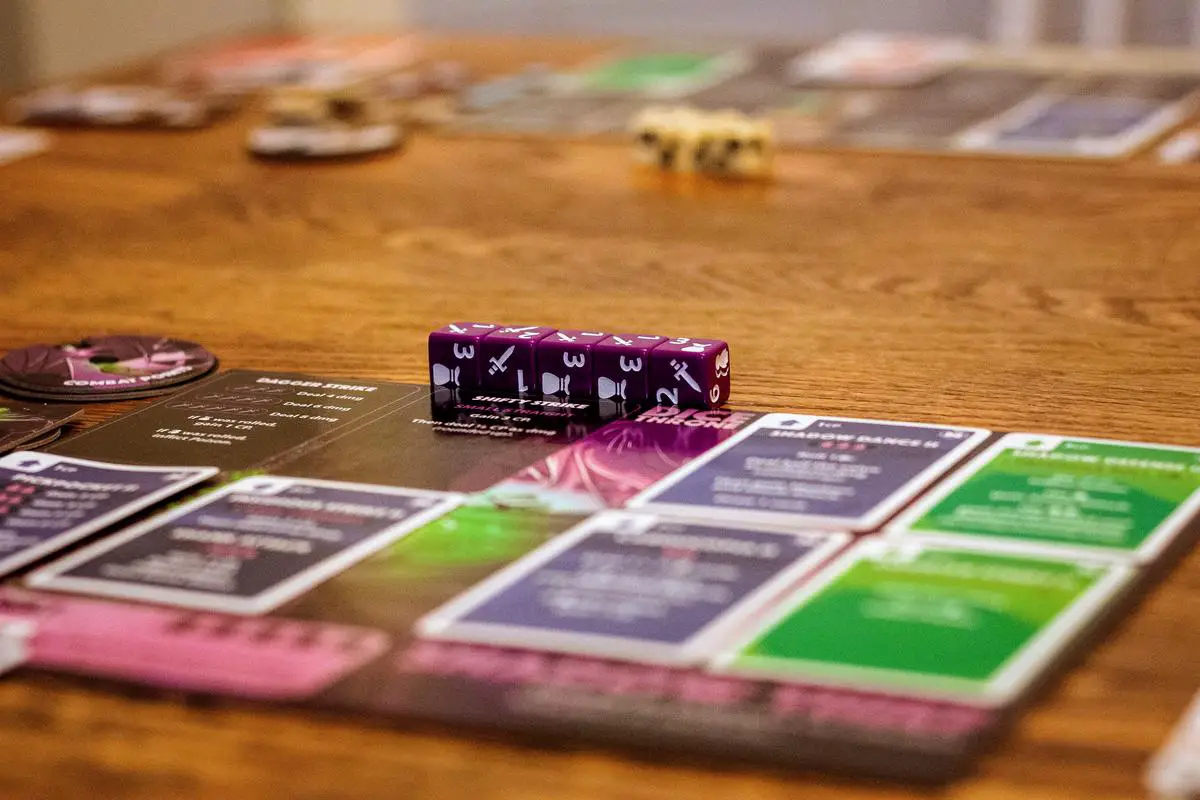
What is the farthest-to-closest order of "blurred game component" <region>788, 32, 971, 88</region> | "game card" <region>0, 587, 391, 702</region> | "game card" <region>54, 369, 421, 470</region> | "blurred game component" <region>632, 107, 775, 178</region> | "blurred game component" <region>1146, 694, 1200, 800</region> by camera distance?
1. "blurred game component" <region>788, 32, 971, 88</region>
2. "blurred game component" <region>632, 107, 775, 178</region>
3. "game card" <region>54, 369, 421, 470</region>
4. "game card" <region>0, 587, 391, 702</region>
5. "blurred game component" <region>1146, 694, 1200, 800</region>

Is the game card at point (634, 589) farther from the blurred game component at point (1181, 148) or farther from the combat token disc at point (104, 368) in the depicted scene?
the blurred game component at point (1181, 148)

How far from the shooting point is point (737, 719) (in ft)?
2.30

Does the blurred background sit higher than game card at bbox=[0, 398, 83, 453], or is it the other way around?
the blurred background

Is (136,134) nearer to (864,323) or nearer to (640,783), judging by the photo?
(864,323)

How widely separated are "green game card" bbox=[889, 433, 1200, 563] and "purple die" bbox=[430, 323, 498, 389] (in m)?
0.34

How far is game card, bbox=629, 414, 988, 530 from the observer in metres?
0.91

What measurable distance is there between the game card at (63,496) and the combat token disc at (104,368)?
0.15m

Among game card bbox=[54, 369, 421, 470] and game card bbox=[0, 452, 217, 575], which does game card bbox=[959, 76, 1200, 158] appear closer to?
game card bbox=[54, 369, 421, 470]

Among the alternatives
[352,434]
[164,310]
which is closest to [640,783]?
[352,434]

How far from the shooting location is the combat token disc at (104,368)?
3.88ft

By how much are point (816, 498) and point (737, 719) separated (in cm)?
24

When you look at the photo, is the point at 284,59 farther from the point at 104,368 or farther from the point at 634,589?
the point at 634,589

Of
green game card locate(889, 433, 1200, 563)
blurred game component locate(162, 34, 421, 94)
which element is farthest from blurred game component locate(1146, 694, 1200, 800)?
blurred game component locate(162, 34, 421, 94)

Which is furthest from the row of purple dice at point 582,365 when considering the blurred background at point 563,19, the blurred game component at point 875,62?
the blurred background at point 563,19
